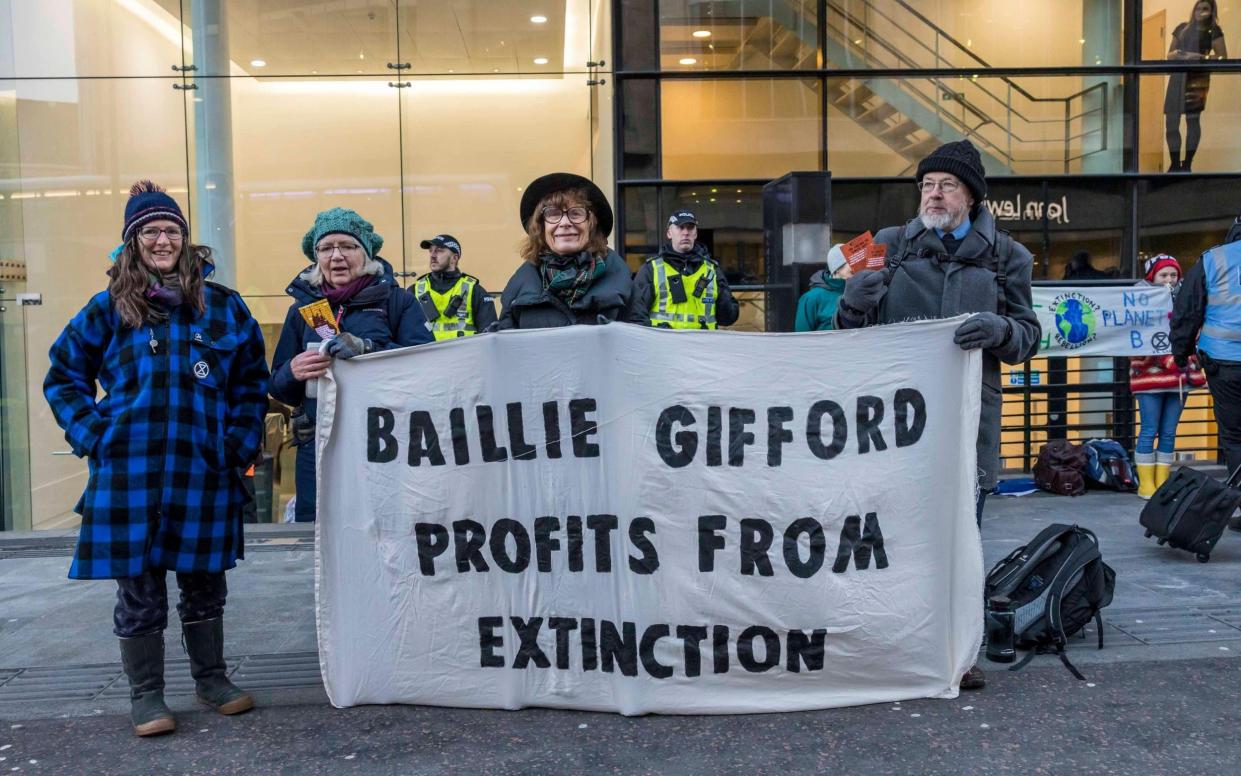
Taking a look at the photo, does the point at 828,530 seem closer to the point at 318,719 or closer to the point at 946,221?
the point at 946,221

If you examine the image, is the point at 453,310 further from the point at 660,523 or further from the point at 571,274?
the point at 660,523

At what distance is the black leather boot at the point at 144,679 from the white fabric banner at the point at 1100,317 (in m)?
7.23

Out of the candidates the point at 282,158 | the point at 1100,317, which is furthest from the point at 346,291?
the point at 1100,317

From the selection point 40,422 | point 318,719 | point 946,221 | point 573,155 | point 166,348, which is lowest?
point 318,719

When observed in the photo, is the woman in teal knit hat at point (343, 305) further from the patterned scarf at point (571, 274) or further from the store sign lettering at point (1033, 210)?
the store sign lettering at point (1033, 210)

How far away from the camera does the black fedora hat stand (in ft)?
14.7

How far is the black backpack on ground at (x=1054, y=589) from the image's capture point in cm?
458

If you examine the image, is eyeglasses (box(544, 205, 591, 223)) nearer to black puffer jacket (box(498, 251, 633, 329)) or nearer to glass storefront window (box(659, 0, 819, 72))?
black puffer jacket (box(498, 251, 633, 329))

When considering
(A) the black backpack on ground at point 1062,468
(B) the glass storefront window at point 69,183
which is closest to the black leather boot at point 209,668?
(B) the glass storefront window at point 69,183

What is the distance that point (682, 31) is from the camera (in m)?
9.80

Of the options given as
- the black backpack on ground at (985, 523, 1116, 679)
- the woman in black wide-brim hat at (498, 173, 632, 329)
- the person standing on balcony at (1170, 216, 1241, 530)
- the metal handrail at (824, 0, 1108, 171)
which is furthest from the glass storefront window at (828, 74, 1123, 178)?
the woman in black wide-brim hat at (498, 173, 632, 329)

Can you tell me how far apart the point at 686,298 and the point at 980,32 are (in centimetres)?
452

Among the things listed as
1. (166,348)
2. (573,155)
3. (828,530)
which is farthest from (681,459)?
(573,155)

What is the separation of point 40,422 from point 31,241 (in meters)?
1.55
